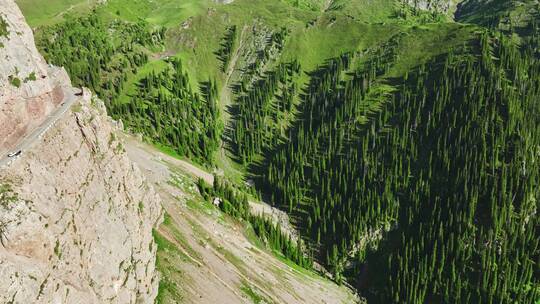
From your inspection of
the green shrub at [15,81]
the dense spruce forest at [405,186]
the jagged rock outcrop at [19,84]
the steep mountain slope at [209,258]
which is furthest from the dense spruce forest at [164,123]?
the green shrub at [15,81]

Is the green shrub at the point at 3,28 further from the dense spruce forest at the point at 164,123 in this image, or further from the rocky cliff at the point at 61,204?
the dense spruce forest at the point at 164,123

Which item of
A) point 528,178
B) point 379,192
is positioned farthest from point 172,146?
point 528,178

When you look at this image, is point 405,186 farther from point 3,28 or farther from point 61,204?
point 3,28

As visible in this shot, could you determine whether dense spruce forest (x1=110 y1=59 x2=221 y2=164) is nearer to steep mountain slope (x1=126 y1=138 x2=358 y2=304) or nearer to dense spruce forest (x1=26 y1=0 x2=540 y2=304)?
dense spruce forest (x1=26 y1=0 x2=540 y2=304)

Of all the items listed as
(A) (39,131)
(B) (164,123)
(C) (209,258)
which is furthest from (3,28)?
(B) (164,123)

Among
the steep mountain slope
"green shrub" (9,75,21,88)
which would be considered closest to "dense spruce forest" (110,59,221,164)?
the steep mountain slope

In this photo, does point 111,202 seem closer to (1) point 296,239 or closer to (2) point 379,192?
(1) point 296,239
